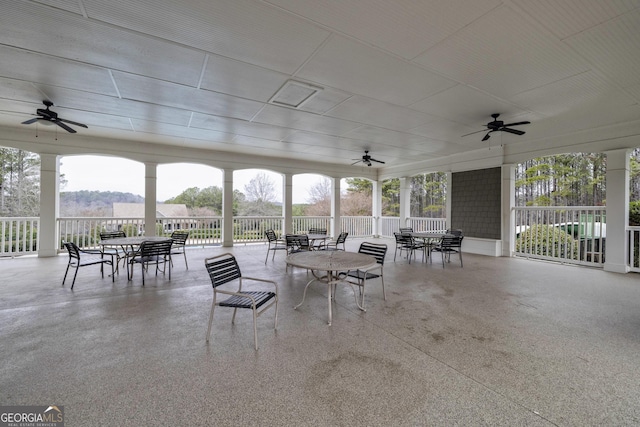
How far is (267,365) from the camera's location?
2084mm

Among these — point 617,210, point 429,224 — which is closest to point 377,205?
point 429,224

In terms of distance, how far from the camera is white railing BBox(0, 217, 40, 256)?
247 inches

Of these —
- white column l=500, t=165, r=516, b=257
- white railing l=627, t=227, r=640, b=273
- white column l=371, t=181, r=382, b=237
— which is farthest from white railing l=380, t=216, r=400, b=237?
white railing l=627, t=227, r=640, b=273

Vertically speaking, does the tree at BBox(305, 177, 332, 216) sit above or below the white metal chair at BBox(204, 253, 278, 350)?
above

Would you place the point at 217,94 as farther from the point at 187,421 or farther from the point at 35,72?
the point at 187,421

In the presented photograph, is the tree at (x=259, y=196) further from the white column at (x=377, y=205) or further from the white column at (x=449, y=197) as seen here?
the white column at (x=449, y=197)

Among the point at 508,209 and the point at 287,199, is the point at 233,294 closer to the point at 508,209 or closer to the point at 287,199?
the point at 287,199

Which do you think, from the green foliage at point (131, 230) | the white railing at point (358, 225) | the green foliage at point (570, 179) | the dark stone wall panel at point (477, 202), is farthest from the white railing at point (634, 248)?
the green foliage at point (131, 230)

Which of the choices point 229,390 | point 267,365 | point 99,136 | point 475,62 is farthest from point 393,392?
point 99,136

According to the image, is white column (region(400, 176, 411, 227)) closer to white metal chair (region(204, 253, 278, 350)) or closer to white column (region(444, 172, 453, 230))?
white column (region(444, 172, 453, 230))

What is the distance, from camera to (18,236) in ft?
21.0

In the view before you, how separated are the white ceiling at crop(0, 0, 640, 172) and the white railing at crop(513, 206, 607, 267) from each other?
6.37ft

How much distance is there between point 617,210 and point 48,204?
1286 cm

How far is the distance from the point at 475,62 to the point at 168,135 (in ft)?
22.0
